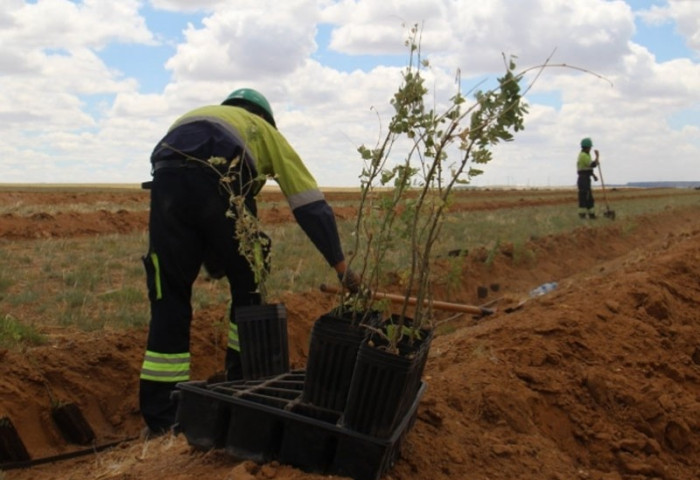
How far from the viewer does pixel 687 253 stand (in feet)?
27.7

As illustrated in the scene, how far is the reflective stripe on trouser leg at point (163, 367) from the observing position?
14.3 feet

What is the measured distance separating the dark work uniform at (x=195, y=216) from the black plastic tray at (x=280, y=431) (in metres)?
1.13

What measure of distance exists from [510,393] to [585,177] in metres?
14.4

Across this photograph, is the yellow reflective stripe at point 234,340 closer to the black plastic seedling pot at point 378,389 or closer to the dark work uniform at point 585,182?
the black plastic seedling pot at point 378,389

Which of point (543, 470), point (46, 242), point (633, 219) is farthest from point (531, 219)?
point (543, 470)

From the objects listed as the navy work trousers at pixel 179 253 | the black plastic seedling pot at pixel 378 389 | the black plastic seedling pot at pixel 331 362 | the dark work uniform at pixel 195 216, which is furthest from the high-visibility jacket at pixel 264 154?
the black plastic seedling pot at pixel 378 389

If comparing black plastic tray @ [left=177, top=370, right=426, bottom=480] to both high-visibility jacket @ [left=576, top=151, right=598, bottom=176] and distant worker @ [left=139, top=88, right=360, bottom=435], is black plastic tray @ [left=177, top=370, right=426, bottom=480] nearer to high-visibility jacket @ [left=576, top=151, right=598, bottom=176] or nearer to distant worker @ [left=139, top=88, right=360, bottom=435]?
distant worker @ [left=139, top=88, right=360, bottom=435]

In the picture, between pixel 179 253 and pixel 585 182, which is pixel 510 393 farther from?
pixel 585 182

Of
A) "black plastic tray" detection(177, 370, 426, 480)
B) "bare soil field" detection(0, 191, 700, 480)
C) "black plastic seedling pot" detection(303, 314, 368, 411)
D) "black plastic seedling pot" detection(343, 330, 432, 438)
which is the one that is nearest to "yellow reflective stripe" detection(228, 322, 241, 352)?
"bare soil field" detection(0, 191, 700, 480)

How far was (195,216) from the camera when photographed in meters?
4.26

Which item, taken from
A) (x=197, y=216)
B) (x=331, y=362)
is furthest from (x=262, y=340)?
(x=197, y=216)

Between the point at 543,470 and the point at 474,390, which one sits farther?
the point at 474,390

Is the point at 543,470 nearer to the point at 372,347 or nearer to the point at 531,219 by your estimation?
the point at 372,347

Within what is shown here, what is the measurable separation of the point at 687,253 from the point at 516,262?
3.43 meters
